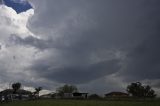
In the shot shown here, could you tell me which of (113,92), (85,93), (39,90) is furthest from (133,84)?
(39,90)

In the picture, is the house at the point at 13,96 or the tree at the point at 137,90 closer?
the house at the point at 13,96

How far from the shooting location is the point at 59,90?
195125mm

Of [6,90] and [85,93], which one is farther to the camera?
[6,90]

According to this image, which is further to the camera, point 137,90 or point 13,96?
point 137,90

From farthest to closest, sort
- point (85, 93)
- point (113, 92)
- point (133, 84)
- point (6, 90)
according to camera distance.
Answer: point (113, 92)
point (133, 84)
point (6, 90)
point (85, 93)

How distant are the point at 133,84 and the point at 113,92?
24.4 metres

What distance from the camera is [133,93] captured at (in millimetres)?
172000

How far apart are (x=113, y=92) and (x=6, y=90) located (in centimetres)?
7200

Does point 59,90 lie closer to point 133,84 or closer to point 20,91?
point 20,91

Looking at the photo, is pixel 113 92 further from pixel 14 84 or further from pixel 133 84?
pixel 14 84

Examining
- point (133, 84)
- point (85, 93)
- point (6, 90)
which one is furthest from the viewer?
point (133, 84)

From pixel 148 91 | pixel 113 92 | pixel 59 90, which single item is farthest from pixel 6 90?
pixel 148 91

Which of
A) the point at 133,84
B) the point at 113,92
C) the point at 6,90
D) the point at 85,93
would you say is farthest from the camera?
the point at 113,92

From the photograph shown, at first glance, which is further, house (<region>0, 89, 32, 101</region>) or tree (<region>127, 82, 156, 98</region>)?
tree (<region>127, 82, 156, 98</region>)
